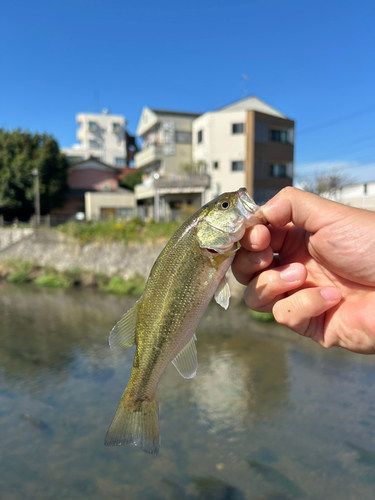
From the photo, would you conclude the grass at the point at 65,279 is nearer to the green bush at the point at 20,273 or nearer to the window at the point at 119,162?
the green bush at the point at 20,273

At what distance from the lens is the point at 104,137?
49.4 metres

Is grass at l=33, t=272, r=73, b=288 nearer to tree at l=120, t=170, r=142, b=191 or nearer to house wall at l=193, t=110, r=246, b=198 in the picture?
house wall at l=193, t=110, r=246, b=198

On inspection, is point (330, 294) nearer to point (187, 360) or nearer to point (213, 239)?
point (213, 239)

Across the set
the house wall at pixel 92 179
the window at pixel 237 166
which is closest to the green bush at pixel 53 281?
the window at pixel 237 166

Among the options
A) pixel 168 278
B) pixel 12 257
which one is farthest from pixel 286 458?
pixel 12 257

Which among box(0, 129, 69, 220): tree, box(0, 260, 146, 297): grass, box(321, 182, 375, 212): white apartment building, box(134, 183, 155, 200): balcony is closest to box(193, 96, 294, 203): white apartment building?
box(321, 182, 375, 212): white apartment building

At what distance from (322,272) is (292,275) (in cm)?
41

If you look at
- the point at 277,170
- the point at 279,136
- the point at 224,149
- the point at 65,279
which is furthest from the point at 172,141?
the point at 65,279

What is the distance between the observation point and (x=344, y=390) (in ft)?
24.8

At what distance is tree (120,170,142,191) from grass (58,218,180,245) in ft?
59.1

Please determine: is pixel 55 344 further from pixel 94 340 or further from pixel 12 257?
pixel 12 257

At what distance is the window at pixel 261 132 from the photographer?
25656 millimetres

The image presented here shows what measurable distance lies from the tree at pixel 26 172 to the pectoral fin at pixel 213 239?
31.8 m

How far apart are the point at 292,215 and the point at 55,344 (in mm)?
10157
